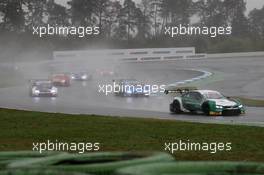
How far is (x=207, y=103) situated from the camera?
68.9 feet

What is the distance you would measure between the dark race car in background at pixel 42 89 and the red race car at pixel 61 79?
112 cm

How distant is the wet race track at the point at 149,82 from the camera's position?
17578 mm

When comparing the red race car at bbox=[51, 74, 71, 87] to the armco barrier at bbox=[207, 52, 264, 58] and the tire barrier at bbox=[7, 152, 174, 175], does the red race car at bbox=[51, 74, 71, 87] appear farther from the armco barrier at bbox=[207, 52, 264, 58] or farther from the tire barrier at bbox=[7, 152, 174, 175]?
the tire barrier at bbox=[7, 152, 174, 175]

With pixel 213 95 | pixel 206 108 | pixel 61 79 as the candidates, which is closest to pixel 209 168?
pixel 61 79

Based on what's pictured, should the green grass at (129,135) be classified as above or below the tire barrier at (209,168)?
below

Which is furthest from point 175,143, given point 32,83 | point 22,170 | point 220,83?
point 32,83

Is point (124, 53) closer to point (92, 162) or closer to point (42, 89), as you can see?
point (42, 89)

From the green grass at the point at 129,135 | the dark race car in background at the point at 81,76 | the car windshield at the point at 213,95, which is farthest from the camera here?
the car windshield at the point at 213,95

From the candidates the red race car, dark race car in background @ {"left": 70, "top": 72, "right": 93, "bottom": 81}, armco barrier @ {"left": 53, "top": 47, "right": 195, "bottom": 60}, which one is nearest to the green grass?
armco barrier @ {"left": 53, "top": 47, "right": 195, "bottom": 60}

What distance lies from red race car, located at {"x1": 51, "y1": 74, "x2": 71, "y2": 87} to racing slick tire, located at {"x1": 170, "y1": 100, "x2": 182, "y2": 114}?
391 centimetres

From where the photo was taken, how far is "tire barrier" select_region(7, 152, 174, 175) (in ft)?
13.6

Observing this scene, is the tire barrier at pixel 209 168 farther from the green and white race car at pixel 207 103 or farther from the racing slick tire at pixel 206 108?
the racing slick tire at pixel 206 108

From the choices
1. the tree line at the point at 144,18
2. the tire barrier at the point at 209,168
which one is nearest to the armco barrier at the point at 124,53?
the tree line at the point at 144,18

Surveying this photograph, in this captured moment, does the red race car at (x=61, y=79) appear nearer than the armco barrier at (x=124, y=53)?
No
